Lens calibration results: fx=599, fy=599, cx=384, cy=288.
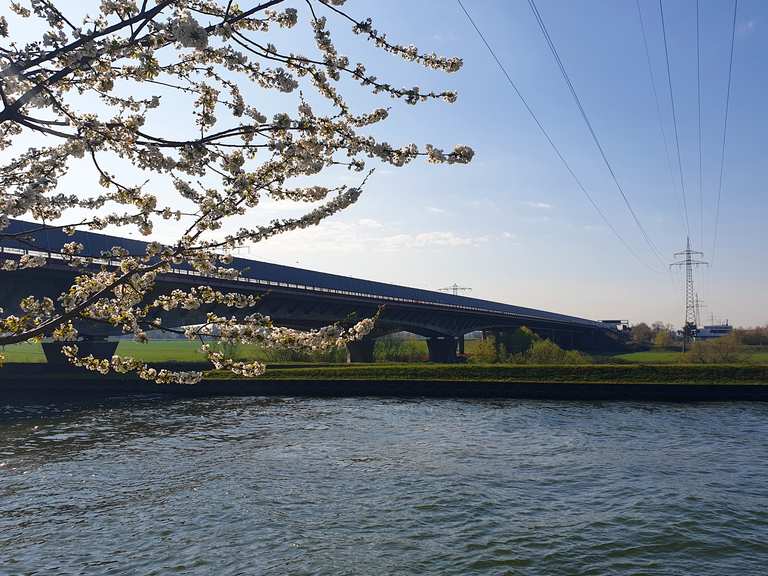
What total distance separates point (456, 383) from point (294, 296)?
19.3 m

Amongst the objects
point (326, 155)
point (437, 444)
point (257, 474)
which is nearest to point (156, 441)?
point (257, 474)

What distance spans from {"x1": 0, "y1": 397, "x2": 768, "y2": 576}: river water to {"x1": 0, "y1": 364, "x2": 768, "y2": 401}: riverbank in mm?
8373

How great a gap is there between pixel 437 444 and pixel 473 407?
11.5 metres

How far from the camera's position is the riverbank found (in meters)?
36.4

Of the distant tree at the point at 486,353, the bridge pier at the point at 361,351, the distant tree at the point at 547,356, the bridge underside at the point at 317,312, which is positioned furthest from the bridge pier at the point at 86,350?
the distant tree at the point at 486,353

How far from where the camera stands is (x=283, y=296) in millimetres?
53031

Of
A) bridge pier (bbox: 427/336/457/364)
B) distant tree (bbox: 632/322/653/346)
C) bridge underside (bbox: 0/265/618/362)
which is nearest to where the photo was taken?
bridge underside (bbox: 0/265/618/362)

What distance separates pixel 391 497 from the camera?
1528 cm

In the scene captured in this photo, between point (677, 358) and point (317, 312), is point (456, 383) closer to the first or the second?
point (317, 312)

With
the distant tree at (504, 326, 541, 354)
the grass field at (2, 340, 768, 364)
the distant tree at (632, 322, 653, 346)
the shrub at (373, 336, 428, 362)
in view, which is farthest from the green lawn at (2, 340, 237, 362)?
the distant tree at (632, 322, 653, 346)

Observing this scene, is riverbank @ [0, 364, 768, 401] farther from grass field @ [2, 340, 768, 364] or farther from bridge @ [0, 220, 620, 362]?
grass field @ [2, 340, 768, 364]

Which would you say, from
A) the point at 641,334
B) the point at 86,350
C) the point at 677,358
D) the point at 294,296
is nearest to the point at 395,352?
the point at 294,296

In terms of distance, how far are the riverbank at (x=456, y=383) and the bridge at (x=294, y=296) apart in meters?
4.90

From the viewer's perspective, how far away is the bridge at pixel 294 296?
1479 inches
